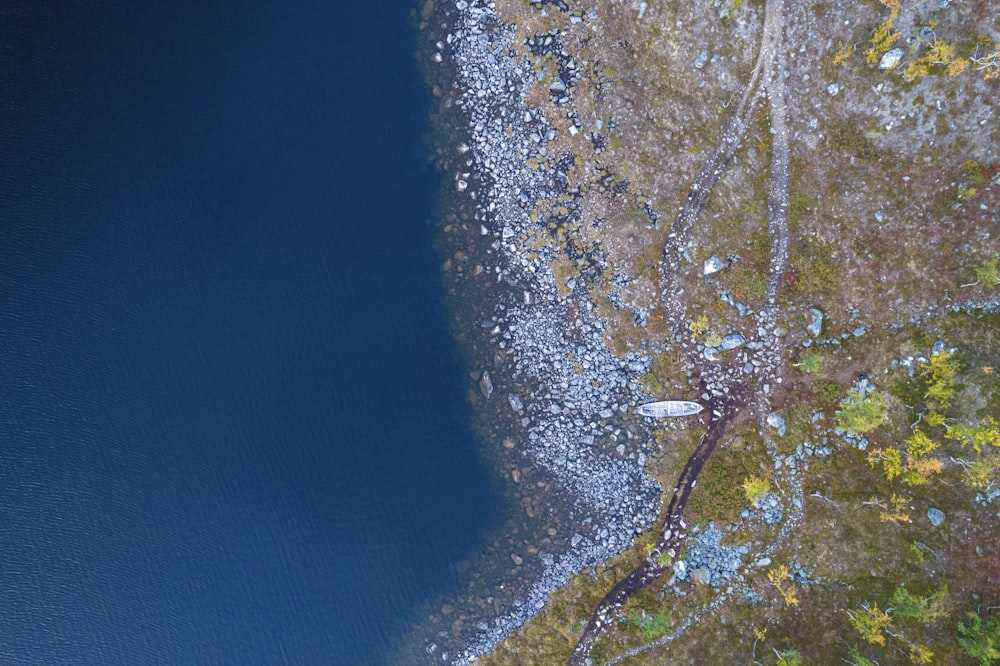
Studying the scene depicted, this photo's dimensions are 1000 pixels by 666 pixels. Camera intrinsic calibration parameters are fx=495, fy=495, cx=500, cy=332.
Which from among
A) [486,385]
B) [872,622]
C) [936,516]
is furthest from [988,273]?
[486,385]

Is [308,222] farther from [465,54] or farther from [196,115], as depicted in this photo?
[465,54]

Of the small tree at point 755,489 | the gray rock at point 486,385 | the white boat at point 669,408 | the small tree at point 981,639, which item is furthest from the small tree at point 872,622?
the gray rock at point 486,385

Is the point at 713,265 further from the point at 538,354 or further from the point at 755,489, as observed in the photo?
the point at 755,489

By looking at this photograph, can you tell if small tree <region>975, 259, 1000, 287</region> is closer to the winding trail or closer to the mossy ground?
the mossy ground

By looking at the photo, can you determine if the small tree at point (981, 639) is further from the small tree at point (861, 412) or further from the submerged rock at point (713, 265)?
the submerged rock at point (713, 265)

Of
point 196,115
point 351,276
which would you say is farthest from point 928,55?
point 196,115

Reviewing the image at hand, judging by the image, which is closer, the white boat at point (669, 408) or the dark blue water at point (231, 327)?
the white boat at point (669, 408)
